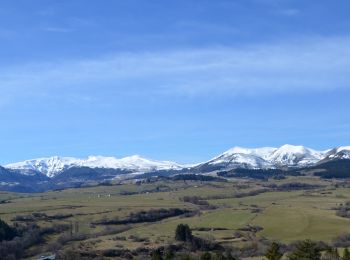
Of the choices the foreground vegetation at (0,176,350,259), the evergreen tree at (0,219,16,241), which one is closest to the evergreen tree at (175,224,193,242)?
the foreground vegetation at (0,176,350,259)

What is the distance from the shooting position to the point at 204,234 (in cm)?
12519

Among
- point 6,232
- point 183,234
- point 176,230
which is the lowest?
point 183,234

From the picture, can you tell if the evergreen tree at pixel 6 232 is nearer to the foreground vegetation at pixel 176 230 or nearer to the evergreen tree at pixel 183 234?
the foreground vegetation at pixel 176 230

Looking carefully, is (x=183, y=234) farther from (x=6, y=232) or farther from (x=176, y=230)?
(x=6, y=232)

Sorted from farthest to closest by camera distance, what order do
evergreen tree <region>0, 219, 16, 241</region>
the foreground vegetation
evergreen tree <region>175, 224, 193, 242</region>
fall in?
evergreen tree <region>0, 219, 16, 241</region>, evergreen tree <region>175, 224, 193, 242</region>, the foreground vegetation

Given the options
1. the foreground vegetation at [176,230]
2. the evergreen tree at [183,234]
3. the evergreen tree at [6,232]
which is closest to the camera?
the foreground vegetation at [176,230]

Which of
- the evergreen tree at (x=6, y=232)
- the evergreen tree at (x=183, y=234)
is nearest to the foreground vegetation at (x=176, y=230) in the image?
the evergreen tree at (x=183, y=234)

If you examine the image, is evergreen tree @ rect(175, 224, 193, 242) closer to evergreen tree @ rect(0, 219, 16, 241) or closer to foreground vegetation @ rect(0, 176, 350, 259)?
foreground vegetation @ rect(0, 176, 350, 259)

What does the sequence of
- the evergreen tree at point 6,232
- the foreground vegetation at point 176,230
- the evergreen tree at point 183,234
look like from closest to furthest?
1. the foreground vegetation at point 176,230
2. the evergreen tree at point 183,234
3. the evergreen tree at point 6,232

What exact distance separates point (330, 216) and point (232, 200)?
56622mm

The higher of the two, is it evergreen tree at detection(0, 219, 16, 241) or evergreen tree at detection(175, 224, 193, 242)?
evergreen tree at detection(0, 219, 16, 241)

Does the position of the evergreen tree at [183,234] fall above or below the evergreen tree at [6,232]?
below

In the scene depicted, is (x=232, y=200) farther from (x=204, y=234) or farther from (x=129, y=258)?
(x=129, y=258)

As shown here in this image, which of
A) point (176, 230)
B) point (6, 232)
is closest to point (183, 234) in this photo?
point (176, 230)
